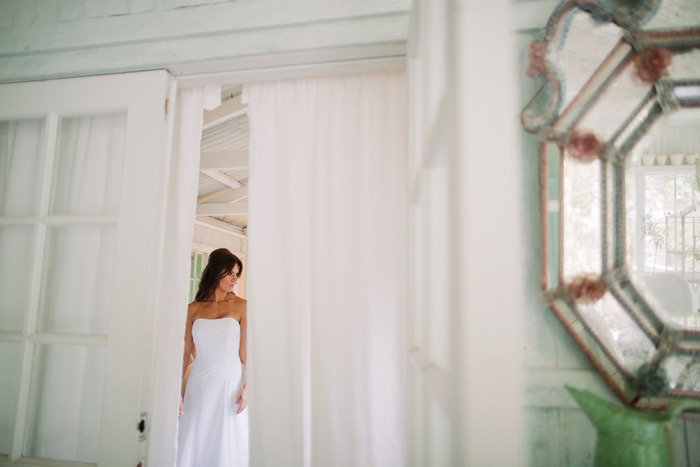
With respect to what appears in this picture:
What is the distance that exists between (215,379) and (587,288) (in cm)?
230

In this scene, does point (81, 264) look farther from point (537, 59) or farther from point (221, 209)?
point (221, 209)

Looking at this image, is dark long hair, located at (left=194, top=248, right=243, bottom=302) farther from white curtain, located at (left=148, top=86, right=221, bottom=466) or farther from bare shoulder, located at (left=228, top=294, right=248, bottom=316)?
white curtain, located at (left=148, top=86, right=221, bottom=466)

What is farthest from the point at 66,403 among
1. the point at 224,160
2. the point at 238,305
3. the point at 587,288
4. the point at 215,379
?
the point at 224,160

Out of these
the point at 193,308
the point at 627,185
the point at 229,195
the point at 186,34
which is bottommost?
the point at 193,308

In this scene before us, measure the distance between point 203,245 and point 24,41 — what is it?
20.2ft

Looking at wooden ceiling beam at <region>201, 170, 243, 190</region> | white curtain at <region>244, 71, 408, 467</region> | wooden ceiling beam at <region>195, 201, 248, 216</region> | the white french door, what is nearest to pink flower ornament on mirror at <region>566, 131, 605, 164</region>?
white curtain at <region>244, 71, 408, 467</region>

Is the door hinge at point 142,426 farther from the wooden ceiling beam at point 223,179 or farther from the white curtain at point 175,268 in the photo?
the wooden ceiling beam at point 223,179

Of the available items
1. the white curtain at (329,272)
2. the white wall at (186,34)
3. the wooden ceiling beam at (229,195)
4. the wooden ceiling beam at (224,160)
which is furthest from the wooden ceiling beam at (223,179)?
the white curtain at (329,272)

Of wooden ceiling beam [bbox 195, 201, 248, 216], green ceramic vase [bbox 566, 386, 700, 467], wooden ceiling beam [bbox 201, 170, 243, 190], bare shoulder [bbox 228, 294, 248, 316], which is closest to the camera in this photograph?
green ceramic vase [bbox 566, 386, 700, 467]

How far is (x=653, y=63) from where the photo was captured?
2.91 ft

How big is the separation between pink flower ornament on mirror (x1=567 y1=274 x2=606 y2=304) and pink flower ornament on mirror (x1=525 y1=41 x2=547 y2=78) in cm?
51

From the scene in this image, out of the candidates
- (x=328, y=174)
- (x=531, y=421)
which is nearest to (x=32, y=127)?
(x=328, y=174)

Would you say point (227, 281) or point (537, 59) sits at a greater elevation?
point (537, 59)

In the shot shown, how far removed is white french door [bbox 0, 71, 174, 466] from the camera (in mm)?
1535
